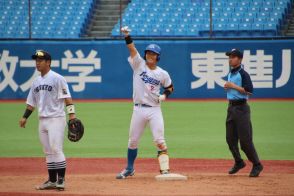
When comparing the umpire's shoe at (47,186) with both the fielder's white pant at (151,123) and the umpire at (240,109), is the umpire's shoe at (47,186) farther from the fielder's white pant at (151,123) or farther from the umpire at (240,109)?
the umpire at (240,109)

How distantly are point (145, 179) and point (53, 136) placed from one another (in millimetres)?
1776

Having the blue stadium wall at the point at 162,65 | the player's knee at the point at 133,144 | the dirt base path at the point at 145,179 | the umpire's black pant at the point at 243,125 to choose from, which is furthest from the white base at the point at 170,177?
the blue stadium wall at the point at 162,65

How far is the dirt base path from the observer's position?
866 centimetres

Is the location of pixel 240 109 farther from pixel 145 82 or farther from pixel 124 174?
pixel 124 174

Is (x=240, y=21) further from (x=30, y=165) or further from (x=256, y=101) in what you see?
(x=30, y=165)

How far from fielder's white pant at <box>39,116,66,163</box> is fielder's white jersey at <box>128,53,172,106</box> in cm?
140

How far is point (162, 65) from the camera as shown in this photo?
78.8ft

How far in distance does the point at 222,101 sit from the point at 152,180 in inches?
541

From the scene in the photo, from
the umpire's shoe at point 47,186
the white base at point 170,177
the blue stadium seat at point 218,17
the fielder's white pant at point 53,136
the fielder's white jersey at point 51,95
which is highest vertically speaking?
the blue stadium seat at point 218,17

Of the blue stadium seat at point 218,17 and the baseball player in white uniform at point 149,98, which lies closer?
the baseball player in white uniform at point 149,98

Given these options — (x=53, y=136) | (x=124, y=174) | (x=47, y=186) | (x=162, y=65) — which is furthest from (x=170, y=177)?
(x=162, y=65)

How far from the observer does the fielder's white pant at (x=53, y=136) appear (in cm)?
873

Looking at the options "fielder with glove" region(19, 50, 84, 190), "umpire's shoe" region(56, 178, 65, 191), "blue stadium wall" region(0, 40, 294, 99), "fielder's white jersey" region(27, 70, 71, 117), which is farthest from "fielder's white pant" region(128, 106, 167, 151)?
"blue stadium wall" region(0, 40, 294, 99)

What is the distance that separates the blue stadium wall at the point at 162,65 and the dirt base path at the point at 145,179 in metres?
11.3
